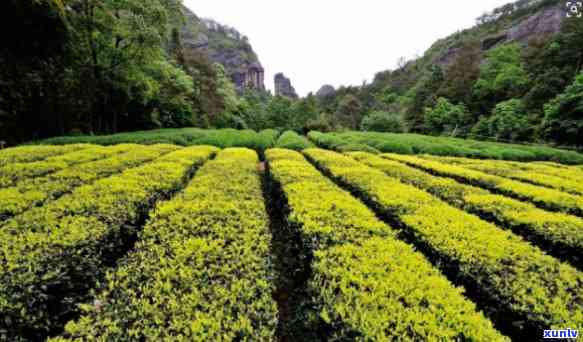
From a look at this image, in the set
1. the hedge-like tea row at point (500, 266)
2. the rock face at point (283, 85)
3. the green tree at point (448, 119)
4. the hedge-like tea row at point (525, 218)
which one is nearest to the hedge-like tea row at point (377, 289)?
the hedge-like tea row at point (500, 266)

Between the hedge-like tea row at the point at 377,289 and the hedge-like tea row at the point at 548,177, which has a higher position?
the hedge-like tea row at the point at 548,177

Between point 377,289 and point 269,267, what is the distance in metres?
1.08

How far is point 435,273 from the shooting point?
2.31m

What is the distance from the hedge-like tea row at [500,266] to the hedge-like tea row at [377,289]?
36 cm

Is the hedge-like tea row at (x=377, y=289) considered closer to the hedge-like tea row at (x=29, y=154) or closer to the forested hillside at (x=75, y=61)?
the hedge-like tea row at (x=29, y=154)

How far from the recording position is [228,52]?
103 meters

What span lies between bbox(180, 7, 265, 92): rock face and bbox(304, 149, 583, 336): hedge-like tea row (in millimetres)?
96036

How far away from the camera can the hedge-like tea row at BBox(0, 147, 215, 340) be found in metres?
1.87

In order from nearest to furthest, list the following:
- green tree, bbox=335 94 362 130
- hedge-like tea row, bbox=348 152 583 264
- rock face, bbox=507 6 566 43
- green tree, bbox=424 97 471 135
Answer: hedge-like tea row, bbox=348 152 583 264, green tree, bbox=424 97 471 135, rock face, bbox=507 6 566 43, green tree, bbox=335 94 362 130

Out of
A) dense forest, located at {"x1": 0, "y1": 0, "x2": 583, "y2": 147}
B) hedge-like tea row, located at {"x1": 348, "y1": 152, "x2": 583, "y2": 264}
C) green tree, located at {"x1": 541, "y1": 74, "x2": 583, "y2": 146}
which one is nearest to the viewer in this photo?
hedge-like tea row, located at {"x1": 348, "y1": 152, "x2": 583, "y2": 264}

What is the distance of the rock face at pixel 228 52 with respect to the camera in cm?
9664

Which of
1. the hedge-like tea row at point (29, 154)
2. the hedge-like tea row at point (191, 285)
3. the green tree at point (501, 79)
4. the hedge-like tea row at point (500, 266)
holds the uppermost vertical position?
the green tree at point (501, 79)

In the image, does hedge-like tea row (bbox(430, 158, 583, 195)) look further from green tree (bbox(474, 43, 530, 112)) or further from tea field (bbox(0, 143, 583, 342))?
→ green tree (bbox(474, 43, 530, 112))

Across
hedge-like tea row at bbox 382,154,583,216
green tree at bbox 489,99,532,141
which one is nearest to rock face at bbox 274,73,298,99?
green tree at bbox 489,99,532,141
